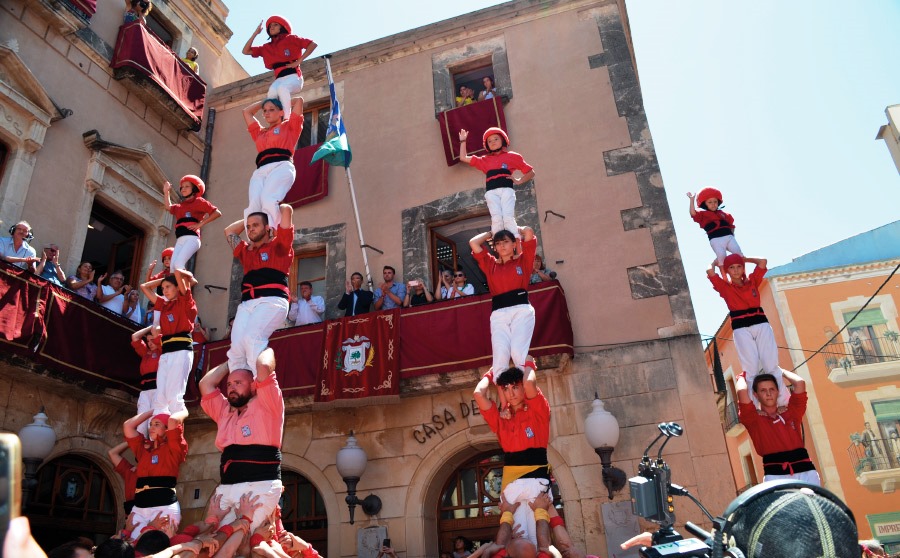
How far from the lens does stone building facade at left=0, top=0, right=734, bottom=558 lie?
873 centimetres

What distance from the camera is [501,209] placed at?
6812 mm

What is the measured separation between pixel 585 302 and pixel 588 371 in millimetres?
1047

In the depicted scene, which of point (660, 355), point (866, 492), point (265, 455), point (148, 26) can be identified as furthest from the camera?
point (866, 492)

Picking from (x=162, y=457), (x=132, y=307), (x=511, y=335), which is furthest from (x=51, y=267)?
(x=511, y=335)

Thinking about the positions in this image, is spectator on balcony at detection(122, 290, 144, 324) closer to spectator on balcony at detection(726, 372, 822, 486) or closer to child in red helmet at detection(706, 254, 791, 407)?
child in red helmet at detection(706, 254, 791, 407)

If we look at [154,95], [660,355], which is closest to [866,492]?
[660,355]

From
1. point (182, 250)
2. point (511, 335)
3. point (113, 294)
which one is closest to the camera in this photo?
point (511, 335)

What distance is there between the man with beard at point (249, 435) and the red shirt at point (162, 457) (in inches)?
61.4

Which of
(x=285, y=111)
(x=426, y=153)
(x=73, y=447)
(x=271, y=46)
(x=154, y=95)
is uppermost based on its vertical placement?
(x=154, y=95)

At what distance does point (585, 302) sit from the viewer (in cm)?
952

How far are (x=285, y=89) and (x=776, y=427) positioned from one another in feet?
19.8

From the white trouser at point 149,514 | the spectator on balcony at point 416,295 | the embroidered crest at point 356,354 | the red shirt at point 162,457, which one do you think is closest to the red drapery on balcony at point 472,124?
the spectator on balcony at point 416,295

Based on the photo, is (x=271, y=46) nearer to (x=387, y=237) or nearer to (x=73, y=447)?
(x=387, y=237)

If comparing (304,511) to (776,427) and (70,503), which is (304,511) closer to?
(70,503)
